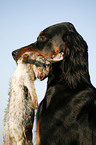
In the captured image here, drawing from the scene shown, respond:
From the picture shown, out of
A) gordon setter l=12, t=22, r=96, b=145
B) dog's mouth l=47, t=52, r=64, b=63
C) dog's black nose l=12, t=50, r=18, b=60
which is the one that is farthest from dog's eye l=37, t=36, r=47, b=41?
dog's black nose l=12, t=50, r=18, b=60

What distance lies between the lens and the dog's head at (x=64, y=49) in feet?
7.56

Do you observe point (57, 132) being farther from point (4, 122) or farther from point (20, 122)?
point (4, 122)

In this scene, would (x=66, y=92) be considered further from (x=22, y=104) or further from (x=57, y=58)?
(x=22, y=104)

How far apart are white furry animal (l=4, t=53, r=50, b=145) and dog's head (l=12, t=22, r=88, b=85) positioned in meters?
0.27

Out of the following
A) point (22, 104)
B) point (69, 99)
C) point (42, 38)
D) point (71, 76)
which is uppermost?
point (42, 38)

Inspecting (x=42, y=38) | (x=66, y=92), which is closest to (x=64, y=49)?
(x=42, y=38)

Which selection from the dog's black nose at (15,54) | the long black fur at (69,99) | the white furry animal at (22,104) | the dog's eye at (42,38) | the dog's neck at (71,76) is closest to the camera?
the white furry animal at (22,104)

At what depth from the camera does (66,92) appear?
2.26 m

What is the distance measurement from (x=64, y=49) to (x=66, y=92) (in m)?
0.54

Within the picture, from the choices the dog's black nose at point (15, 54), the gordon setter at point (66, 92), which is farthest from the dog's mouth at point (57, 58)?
the dog's black nose at point (15, 54)

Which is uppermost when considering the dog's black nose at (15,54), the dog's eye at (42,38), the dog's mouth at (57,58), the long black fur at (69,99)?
the dog's black nose at (15,54)

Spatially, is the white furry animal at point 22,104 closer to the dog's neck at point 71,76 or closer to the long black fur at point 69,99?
the long black fur at point 69,99

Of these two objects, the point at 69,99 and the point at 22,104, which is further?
the point at 69,99

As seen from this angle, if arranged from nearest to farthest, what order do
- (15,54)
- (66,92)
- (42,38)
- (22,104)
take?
(22,104) → (15,54) → (66,92) → (42,38)
